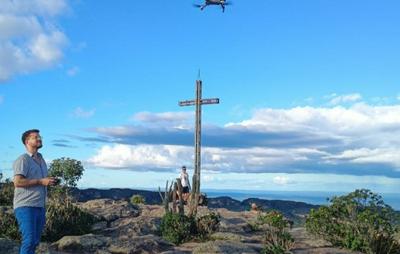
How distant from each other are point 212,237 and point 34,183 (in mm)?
7928

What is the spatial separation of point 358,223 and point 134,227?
640 cm

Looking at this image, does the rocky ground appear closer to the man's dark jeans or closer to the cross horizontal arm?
the man's dark jeans

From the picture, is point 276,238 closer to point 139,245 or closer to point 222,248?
point 222,248

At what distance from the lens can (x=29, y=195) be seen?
8.30m

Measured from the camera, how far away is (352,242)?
13977mm

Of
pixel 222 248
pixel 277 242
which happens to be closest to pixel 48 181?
pixel 222 248

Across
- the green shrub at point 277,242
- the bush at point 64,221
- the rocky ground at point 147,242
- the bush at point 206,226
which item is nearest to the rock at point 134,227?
the rocky ground at point 147,242

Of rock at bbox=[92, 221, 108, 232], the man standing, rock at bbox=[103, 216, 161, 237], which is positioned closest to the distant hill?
rock at bbox=[92, 221, 108, 232]

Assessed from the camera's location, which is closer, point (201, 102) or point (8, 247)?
point (8, 247)

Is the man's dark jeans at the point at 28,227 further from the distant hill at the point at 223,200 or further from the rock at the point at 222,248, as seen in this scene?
the distant hill at the point at 223,200

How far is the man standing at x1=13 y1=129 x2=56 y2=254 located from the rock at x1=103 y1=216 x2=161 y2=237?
775 cm

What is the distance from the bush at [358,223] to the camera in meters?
13.7

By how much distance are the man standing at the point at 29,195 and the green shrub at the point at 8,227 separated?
6191 mm

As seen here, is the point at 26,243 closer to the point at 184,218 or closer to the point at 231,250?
the point at 231,250
